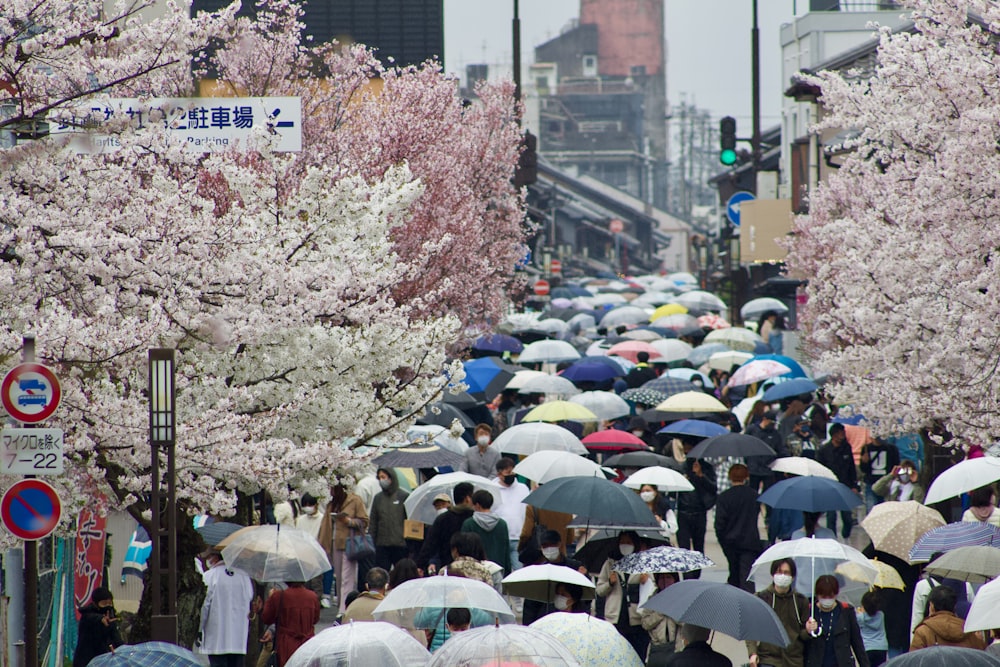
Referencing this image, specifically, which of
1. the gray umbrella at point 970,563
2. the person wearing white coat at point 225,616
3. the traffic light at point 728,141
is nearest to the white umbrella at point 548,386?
the traffic light at point 728,141

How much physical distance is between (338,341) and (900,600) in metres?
5.14

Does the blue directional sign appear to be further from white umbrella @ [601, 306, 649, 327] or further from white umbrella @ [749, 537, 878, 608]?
white umbrella @ [749, 537, 878, 608]

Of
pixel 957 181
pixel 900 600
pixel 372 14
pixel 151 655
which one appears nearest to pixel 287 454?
pixel 151 655

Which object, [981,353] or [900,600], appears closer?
[900,600]

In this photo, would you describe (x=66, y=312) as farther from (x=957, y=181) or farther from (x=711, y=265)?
(x=711, y=265)

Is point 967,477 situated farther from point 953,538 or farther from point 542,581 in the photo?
point 542,581

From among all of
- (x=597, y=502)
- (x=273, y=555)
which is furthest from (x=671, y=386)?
(x=273, y=555)

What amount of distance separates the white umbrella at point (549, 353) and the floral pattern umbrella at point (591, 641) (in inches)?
705

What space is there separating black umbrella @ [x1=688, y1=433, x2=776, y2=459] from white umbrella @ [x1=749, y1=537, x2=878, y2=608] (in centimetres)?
499

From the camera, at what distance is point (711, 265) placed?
272 ft

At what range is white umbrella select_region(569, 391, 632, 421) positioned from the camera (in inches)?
804

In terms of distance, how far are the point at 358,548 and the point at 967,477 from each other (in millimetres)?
5881

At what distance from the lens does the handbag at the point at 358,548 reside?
1439 cm

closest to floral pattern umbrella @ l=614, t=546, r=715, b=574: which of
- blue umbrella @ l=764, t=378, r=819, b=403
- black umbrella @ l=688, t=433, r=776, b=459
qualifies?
black umbrella @ l=688, t=433, r=776, b=459
